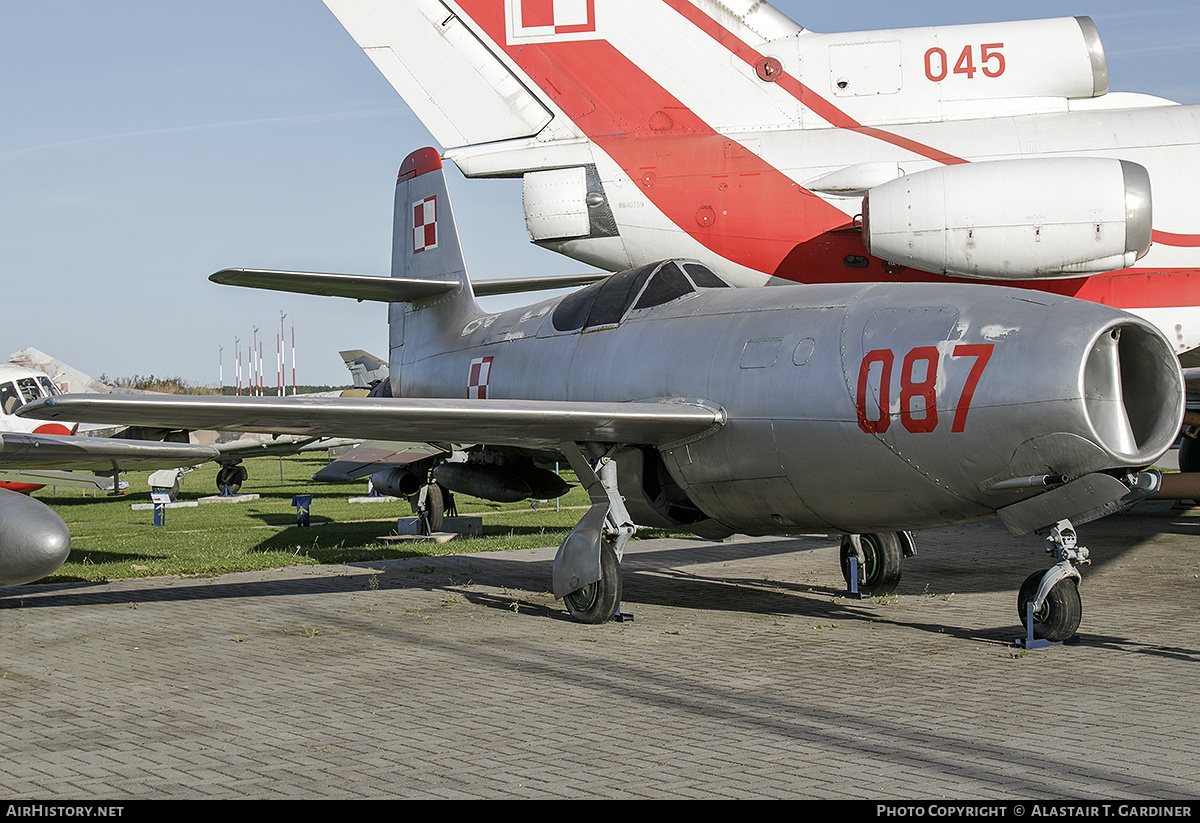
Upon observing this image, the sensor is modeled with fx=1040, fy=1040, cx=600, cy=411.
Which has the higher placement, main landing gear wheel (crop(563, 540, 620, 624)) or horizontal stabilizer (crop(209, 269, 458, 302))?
horizontal stabilizer (crop(209, 269, 458, 302))

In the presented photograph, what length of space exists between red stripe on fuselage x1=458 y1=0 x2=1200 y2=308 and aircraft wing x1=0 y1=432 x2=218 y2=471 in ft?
18.3

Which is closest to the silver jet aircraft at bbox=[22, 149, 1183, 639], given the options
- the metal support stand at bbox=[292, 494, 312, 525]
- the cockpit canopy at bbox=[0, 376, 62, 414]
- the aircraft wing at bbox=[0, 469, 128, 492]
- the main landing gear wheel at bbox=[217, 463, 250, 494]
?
the metal support stand at bbox=[292, 494, 312, 525]

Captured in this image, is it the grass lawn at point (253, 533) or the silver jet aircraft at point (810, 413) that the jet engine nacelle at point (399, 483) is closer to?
the grass lawn at point (253, 533)

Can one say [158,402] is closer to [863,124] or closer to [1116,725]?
[1116,725]

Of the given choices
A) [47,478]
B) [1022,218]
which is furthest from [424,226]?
[47,478]

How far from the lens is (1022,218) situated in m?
8.79

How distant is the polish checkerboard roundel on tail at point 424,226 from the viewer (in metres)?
12.9

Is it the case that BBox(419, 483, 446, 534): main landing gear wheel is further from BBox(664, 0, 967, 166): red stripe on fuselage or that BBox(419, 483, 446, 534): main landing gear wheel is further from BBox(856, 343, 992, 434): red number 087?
BBox(856, 343, 992, 434): red number 087

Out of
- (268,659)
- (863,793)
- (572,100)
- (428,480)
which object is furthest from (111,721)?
(428,480)

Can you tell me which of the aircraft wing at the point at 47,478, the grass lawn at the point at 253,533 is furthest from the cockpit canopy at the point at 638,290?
the aircraft wing at the point at 47,478

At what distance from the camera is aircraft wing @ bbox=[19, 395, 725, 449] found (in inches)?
294

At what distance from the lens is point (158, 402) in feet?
24.1

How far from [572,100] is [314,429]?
5216 millimetres

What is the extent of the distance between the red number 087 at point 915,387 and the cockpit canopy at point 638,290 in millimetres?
2251
